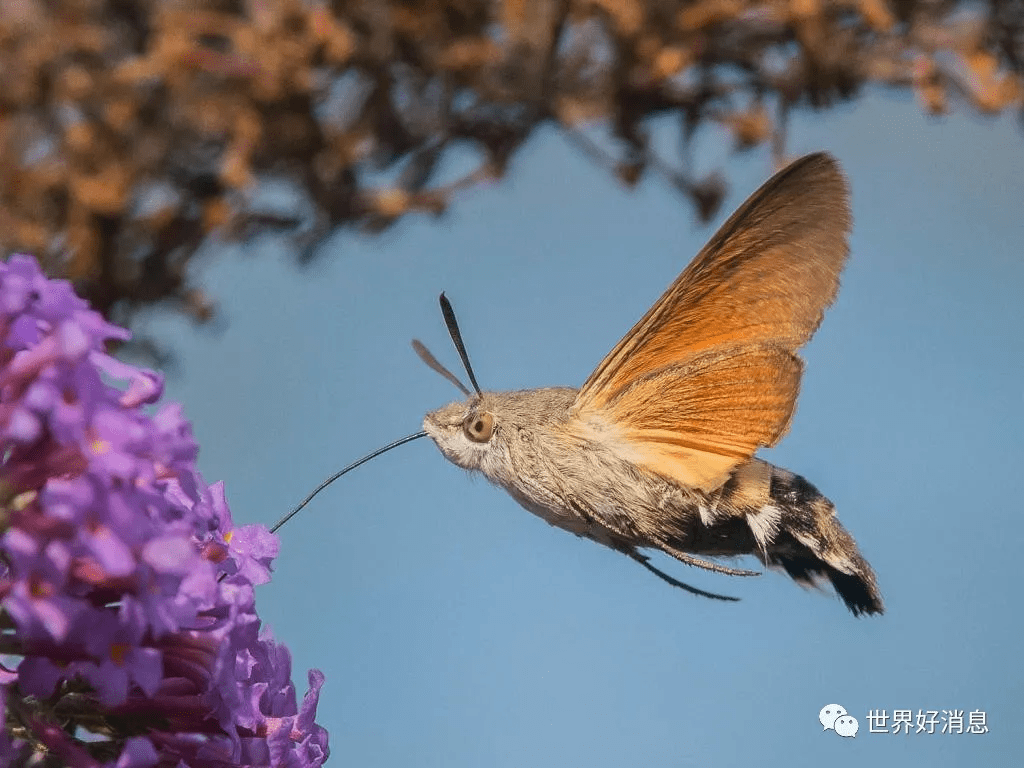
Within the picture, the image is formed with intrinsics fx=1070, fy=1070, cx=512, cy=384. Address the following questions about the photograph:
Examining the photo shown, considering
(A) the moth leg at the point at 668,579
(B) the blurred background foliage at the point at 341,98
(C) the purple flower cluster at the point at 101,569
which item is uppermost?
(B) the blurred background foliage at the point at 341,98

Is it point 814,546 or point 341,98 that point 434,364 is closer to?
point 814,546

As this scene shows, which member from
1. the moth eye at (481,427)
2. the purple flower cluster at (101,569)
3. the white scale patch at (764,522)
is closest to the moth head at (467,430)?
the moth eye at (481,427)

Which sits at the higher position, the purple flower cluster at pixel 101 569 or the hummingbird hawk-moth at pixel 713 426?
the hummingbird hawk-moth at pixel 713 426

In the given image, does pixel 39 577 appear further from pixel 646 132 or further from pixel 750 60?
pixel 750 60

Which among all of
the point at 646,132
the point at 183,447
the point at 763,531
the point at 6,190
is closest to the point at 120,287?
the point at 6,190

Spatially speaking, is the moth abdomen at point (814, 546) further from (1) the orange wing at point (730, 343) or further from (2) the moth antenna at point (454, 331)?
(2) the moth antenna at point (454, 331)

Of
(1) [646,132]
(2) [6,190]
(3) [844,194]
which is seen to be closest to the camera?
(3) [844,194]
